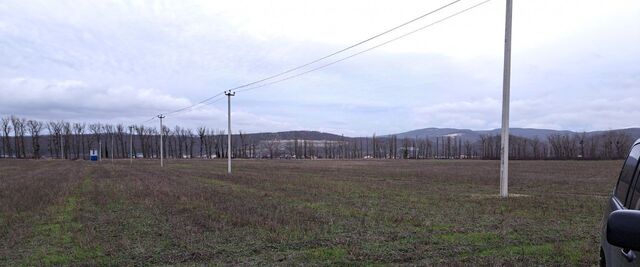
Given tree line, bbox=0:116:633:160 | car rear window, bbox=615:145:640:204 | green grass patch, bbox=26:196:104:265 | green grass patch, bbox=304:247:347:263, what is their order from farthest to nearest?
tree line, bbox=0:116:633:160 < green grass patch, bbox=26:196:104:265 < green grass patch, bbox=304:247:347:263 < car rear window, bbox=615:145:640:204

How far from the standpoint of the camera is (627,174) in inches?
187

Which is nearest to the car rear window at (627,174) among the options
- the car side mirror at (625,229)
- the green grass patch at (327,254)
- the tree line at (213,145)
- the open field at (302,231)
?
the car side mirror at (625,229)

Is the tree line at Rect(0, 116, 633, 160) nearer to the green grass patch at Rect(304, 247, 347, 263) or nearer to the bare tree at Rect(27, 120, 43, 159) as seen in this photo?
the bare tree at Rect(27, 120, 43, 159)

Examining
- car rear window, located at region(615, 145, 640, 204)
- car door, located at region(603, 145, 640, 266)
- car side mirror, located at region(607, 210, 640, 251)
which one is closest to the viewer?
car side mirror, located at region(607, 210, 640, 251)

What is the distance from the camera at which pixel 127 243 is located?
1022cm

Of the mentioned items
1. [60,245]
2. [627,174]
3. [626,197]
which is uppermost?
[627,174]

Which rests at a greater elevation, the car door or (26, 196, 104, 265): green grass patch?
the car door

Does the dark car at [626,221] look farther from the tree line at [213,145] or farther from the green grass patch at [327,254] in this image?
the tree line at [213,145]

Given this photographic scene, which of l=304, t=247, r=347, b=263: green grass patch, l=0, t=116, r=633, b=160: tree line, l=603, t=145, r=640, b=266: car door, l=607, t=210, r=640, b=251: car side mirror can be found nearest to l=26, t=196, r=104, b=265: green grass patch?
l=304, t=247, r=347, b=263: green grass patch

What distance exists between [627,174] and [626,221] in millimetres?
2411

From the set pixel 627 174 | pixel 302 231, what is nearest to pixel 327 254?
pixel 302 231

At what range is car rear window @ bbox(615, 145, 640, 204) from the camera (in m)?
4.54

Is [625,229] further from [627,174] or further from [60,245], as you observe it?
[60,245]

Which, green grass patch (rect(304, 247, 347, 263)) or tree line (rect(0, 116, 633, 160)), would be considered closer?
green grass patch (rect(304, 247, 347, 263))
